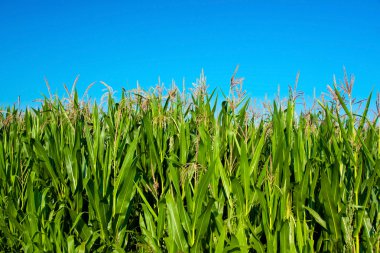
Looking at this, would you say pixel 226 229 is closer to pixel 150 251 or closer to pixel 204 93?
pixel 150 251

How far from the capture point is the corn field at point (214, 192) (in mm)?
2797

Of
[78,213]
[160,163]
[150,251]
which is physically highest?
[160,163]

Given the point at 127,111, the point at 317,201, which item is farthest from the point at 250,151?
the point at 127,111

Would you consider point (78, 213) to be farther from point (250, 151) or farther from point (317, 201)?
point (317, 201)

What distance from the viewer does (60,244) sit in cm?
324

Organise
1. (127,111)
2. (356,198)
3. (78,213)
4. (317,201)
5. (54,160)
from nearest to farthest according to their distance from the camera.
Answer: (356,198) < (317,201) < (78,213) < (54,160) < (127,111)

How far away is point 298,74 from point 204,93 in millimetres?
1103

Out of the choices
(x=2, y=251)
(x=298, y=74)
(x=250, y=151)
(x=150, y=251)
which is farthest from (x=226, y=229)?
(x=2, y=251)

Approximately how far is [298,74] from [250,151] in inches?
30.0

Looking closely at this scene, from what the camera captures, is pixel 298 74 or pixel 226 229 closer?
pixel 226 229

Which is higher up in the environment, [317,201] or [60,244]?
[317,201]

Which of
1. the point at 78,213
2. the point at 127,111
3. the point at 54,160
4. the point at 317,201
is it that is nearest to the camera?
the point at 317,201

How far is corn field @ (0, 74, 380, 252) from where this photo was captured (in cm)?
280

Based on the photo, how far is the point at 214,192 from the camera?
9.86 feet
